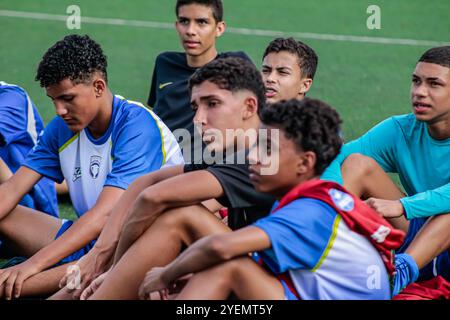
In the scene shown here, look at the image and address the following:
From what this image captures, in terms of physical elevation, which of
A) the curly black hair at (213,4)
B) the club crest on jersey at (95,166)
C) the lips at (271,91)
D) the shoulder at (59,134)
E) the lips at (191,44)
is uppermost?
the curly black hair at (213,4)

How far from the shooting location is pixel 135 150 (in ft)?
16.1

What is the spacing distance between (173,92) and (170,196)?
9.18ft

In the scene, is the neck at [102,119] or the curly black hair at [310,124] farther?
the neck at [102,119]

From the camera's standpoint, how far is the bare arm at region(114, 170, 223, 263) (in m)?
3.87

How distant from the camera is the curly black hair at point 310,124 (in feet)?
12.2

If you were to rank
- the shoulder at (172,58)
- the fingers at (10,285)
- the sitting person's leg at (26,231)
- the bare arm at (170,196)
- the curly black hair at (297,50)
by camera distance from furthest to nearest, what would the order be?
the shoulder at (172,58) < the curly black hair at (297,50) < the sitting person's leg at (26,231) < the fingers at (10,285) < the bare arm at (170,196)

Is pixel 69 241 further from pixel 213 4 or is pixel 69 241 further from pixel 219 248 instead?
pixel 213 4

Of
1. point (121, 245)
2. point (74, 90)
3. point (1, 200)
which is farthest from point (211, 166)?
point (1, 200)

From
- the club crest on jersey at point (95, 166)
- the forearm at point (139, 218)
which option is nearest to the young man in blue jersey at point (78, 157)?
the club crest on jersey at point (95, 166)

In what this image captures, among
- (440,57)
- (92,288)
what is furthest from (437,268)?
(92,288)

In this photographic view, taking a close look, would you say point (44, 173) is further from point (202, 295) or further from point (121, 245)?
point (202, 295)

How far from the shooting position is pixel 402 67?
9461 mm

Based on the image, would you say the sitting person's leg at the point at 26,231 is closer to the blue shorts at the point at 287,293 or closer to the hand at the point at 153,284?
the hand at the point at 153,284
